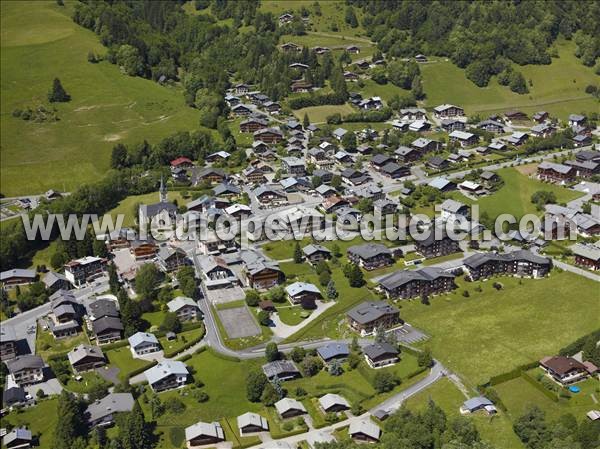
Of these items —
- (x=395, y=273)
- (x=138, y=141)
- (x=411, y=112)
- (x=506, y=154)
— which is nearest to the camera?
(x=395, y=273)

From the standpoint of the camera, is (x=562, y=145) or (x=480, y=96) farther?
(x=480, y=96)

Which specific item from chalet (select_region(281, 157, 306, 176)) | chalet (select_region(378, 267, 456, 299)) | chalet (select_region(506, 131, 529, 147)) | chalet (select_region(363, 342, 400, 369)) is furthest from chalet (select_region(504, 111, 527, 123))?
chalet (select_region(363, 342, 400, 369))

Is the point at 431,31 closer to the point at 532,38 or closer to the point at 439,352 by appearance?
the point at 532,38

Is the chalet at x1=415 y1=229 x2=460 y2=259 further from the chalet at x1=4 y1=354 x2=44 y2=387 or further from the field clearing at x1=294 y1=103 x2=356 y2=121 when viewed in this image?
the field clearing at x1=294 y1=103 x2=356 y2=121

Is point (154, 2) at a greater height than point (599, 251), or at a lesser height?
greater

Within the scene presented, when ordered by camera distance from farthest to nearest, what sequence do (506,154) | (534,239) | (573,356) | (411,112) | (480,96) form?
(480,96)
(411,112)
(506,154)
(534,239)
(573,356)

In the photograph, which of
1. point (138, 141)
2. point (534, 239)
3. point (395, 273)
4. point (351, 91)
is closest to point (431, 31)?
point (351, 91)

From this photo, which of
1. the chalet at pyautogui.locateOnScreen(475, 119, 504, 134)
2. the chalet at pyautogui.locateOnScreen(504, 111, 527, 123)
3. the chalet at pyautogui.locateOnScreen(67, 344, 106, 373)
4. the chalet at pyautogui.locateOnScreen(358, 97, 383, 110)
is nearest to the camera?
the chalet at pyautogui.locateOnScreen(67, 344, 106, 373)
